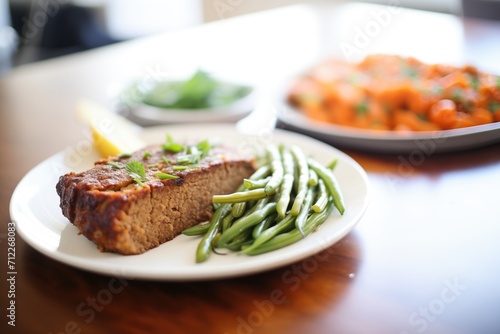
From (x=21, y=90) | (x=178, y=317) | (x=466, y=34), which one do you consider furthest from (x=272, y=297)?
(x=466, y=34)

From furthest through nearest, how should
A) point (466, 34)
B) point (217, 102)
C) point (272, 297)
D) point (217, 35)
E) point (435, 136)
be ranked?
1. point (217, 35)
2. point (466, 34)
3. point (217, 102)
4. point (435, 136)
5. point (272, 297)

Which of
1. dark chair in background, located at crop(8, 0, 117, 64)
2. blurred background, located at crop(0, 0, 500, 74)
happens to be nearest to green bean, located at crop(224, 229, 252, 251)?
blurred background, located at crop(0, 0, 500, 74)

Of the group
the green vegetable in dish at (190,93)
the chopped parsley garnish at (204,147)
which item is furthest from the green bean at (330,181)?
the green vegetable in dish at (190,93)

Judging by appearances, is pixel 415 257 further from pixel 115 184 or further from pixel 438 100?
pixel 438 100

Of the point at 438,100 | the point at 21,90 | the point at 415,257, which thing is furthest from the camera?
the point at 21,90

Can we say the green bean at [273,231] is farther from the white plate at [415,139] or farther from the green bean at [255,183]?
the white plate at [415,139]
